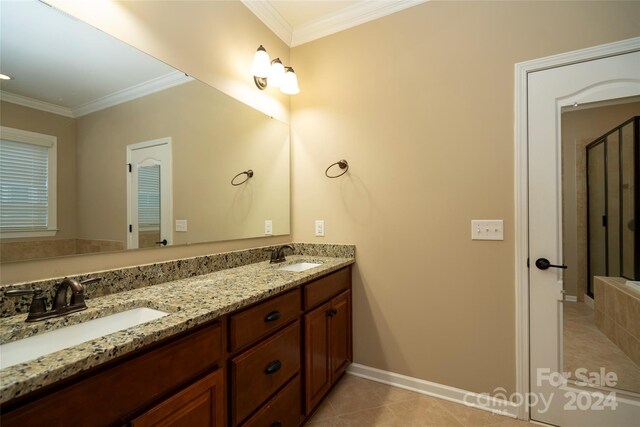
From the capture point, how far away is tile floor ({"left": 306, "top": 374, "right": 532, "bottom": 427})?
1600 mm

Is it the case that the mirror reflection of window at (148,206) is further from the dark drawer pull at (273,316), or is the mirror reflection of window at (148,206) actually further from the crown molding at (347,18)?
the crown molding at (347,18)

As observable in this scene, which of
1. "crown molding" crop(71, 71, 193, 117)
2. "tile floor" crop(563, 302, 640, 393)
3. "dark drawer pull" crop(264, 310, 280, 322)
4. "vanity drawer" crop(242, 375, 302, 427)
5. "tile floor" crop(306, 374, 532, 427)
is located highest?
"crown molding" crop(71, 71, 193, 117)

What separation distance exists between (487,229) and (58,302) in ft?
6.84

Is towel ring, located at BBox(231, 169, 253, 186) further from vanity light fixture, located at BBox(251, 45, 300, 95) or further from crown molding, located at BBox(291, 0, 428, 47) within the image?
crown molding, located at BBox(291, 0, 428, 47)

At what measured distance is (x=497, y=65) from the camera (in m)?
1.68

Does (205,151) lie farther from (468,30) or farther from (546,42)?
(546,42)

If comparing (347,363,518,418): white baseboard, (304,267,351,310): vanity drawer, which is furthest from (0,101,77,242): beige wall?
(347,363,518,418): white baseboard

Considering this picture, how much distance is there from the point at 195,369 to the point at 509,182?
186 cm

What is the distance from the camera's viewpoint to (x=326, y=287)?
5.69ft

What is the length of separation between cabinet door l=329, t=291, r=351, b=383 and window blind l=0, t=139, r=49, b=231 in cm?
148

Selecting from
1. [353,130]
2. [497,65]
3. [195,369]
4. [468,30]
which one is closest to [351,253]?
[353,130]

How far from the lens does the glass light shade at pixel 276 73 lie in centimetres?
200

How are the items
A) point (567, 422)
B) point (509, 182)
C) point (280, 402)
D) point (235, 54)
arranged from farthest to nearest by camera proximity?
point (235, 54)
point (509, 182)
point (567, 422)
point (280, 402)

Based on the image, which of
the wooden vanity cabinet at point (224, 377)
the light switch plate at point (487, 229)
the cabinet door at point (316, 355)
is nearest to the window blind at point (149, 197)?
the wooden vanity cabinet at point (224, 377)
